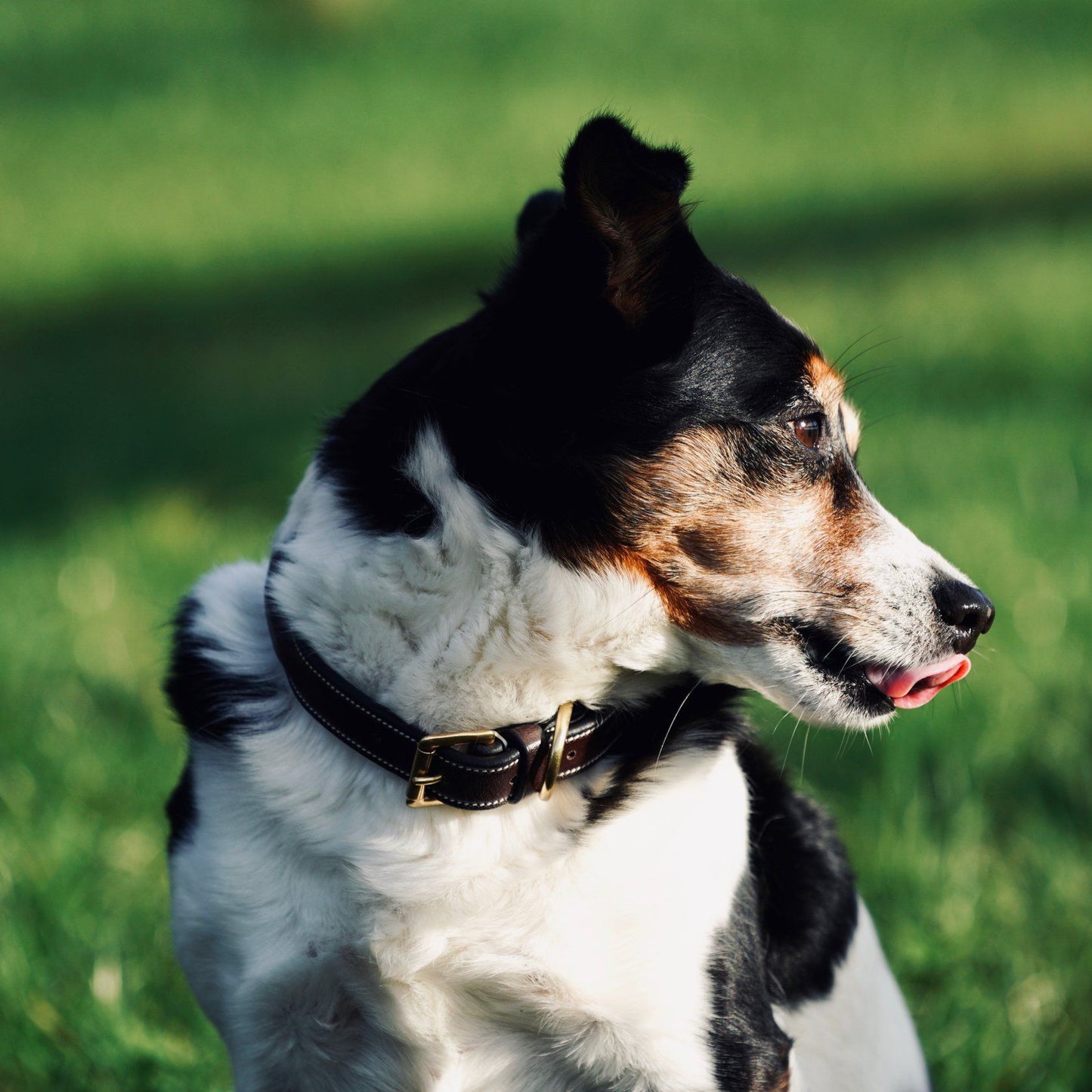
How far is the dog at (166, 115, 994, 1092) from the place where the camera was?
6.72 ft

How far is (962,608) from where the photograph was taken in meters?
2.16

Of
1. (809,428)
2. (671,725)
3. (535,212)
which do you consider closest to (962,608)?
(809,428)

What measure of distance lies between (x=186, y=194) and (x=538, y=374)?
11277 millimetres

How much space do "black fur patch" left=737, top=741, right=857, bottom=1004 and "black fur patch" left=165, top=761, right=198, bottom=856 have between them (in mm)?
972

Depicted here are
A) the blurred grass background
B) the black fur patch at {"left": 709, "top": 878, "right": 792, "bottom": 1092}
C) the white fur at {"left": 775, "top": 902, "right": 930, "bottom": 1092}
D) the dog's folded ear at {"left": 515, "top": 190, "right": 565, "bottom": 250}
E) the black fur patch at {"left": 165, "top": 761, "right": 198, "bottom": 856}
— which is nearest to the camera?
the black fur patch at {"left": 709, "top": 878, "right": 792, "bottom": 1092}

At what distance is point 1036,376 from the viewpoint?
25.5ft

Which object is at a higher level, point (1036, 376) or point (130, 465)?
point (1036, 376)

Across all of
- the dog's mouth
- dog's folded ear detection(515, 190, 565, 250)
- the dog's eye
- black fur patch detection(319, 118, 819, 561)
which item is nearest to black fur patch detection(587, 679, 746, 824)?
the dog's mouth

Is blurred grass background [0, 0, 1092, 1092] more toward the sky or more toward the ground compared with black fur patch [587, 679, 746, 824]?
more toward the ground

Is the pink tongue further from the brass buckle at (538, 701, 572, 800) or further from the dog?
the brass buckle at (538, 701, 572, 800)

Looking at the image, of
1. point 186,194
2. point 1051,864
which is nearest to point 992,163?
point 186,194

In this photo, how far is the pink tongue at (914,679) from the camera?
2189mm

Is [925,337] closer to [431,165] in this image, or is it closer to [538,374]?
[431,165]

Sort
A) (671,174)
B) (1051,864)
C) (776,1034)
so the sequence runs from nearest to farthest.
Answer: (671,174)
(776,1034)
(1051,864)
